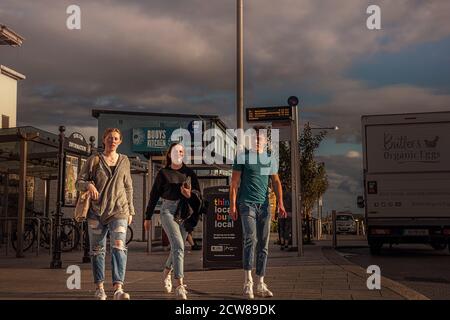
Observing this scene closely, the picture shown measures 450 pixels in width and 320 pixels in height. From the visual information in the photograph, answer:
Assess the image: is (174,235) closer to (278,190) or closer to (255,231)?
(255,231)

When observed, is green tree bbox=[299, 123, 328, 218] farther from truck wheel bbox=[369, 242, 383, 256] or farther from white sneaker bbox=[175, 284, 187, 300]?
white sneaker bbox=[175, 284, 187, 300]

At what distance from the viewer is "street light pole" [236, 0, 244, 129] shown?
1068 centimetres

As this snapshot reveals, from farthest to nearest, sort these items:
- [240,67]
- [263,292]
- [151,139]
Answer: [151,139], [240,67], [263,292]

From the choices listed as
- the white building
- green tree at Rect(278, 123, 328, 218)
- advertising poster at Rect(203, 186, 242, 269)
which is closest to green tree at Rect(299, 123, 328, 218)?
green tree at Rect(278, 123, 328, 218)

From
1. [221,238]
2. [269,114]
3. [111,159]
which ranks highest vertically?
[269,114]

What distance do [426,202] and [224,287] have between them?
8.19 meters

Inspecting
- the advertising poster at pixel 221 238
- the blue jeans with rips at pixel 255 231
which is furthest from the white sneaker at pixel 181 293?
the advertising poster at pixel 221 238

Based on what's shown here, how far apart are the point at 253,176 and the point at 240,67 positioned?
4409 millimetres

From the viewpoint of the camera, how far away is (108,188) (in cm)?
660

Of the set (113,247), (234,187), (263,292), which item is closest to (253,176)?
(234,187)

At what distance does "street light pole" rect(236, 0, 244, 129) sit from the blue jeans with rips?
148 inches

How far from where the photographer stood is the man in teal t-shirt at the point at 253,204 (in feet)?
22.7
